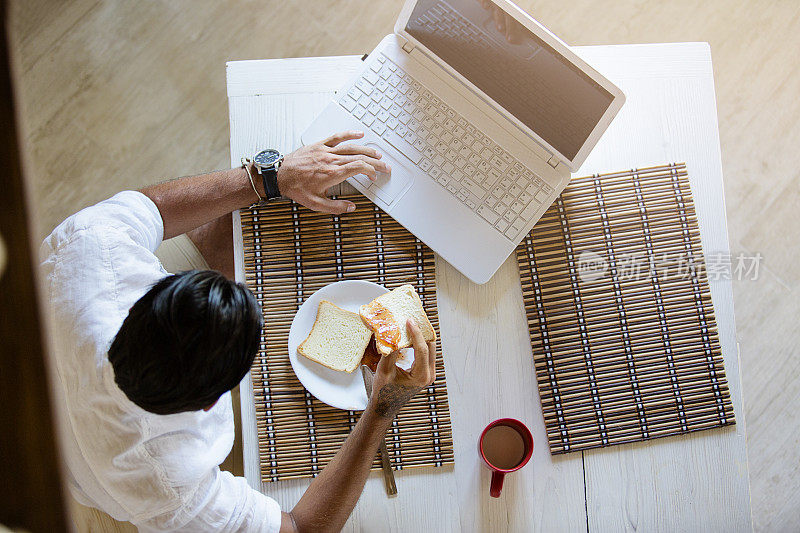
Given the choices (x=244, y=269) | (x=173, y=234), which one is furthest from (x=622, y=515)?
(x=173, y=234)

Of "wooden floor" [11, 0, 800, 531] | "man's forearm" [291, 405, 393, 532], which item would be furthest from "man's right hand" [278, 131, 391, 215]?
"wooden floor" [11, 0, 800, 531]

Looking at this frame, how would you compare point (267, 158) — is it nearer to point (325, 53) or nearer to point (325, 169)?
point (325, 169)

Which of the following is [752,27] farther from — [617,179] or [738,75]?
[617,179]

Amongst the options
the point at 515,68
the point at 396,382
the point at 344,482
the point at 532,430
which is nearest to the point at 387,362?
the point at 396,382

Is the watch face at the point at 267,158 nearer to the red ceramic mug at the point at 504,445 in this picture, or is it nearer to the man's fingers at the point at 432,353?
the man's fingers at the point at 432,353

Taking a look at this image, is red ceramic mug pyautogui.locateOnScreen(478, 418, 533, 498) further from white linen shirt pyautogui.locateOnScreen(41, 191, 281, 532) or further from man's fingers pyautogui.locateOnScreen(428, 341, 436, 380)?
white linen shirt pyautogui.locateOnScreen(41, 191, 281, 532)

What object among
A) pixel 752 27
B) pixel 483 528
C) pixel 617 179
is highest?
pixel 752 27

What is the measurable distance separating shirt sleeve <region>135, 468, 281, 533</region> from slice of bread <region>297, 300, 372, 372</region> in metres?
0.25

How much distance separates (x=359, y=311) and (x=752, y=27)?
1.44 m

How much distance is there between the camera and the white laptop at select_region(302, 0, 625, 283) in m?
1.10

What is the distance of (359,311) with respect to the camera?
109 cm

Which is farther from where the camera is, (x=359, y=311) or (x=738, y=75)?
(x=738, y=75)

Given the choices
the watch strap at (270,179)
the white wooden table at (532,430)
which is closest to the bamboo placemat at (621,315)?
the white wooden table at (532,430)

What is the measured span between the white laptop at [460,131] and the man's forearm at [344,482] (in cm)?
34
